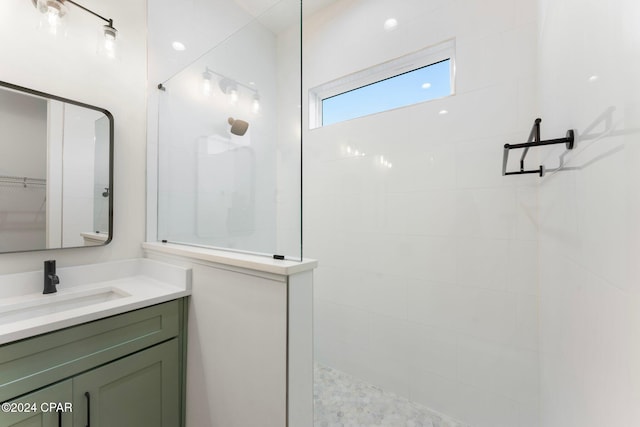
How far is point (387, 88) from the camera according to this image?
6.09ft

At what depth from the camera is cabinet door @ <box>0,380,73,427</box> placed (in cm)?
85

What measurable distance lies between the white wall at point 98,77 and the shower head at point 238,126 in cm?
78

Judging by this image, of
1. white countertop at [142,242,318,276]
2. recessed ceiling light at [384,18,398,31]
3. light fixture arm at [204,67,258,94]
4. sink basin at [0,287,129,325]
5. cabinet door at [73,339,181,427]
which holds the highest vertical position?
recessed ceiling light at [384,18,398,31]

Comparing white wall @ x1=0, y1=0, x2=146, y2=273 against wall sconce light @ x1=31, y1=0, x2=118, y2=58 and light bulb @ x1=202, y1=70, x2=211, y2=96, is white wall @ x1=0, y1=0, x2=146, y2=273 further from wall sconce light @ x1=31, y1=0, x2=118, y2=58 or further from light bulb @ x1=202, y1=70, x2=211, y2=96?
light bulb @ x1=202, y1=70, x2=211, y2=96

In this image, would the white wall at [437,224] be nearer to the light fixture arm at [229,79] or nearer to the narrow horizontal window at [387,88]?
the narrow horizontal window at [387,88]

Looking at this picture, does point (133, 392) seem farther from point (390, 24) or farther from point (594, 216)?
point (390, 24)

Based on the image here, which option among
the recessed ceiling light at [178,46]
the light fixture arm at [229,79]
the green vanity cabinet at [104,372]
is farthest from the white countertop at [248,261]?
the recessed ceiling light at [178,46]

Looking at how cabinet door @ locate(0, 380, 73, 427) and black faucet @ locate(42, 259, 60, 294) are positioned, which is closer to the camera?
cabinet door @ locate(0, 380, 73, 427)

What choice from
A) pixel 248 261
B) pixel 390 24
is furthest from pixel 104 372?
pixel 390 24

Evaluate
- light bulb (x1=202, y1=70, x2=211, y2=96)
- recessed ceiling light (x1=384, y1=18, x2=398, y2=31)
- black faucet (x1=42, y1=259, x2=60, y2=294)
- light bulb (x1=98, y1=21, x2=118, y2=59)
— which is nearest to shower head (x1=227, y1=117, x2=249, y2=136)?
light bulb (x1=202, y1=70, x2=211, y2=96)

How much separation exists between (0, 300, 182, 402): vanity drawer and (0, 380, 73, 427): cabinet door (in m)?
0.03

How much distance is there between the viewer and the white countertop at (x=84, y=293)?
3.15ft

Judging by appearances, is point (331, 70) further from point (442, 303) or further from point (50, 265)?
point (50, 265)

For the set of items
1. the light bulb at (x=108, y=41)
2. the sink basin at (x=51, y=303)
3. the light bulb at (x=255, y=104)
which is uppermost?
the light bulb at (x=108, y=41)
